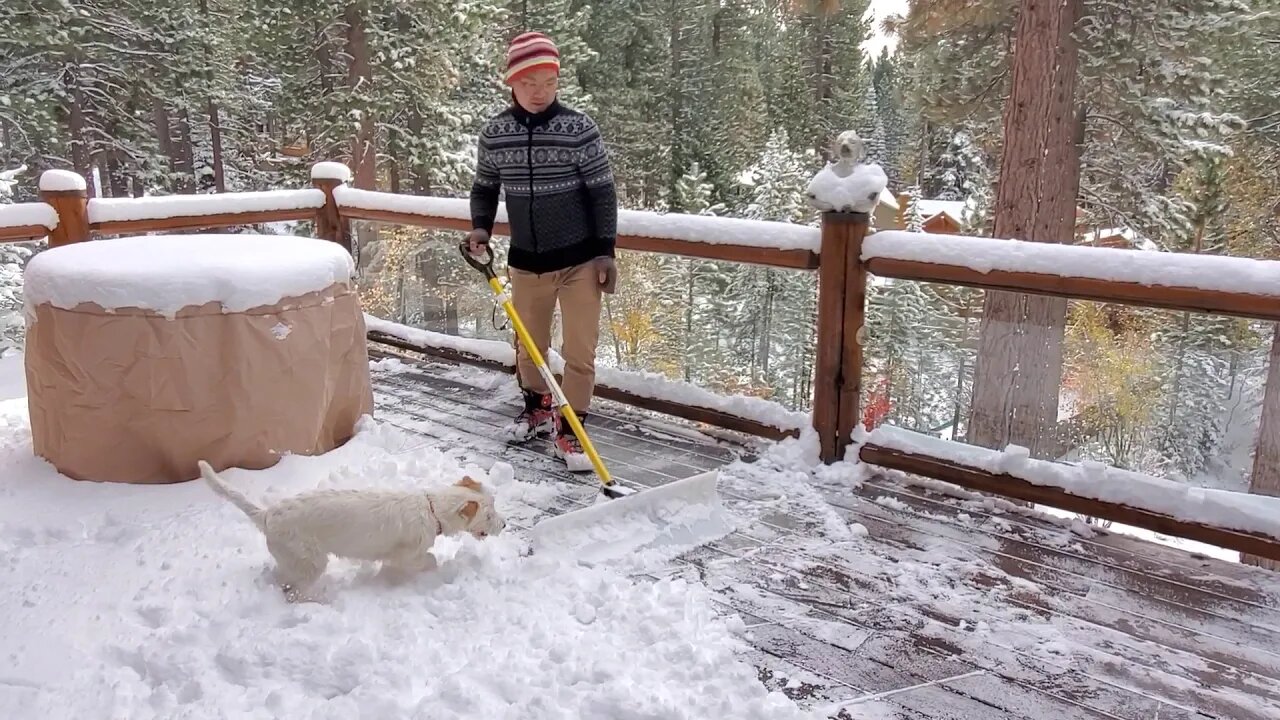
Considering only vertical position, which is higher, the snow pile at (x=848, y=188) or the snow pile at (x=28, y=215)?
the snow pile at (x=848, y=188)

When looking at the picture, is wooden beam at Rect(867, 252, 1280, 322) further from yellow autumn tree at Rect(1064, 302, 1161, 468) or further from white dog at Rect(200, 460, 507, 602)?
white dog at Rect(200, 460, 507, 602)

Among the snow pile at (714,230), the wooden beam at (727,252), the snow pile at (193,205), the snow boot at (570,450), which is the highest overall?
the snow pile at (193,205)

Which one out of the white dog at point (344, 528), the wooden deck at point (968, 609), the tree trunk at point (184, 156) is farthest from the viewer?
the tree trunk at point (184, 156)

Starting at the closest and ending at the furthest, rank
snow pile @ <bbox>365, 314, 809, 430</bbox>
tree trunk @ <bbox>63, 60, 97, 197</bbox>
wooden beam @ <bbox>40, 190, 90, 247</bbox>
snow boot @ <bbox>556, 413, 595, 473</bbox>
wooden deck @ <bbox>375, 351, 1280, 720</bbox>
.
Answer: wooden deck @ <bbox>375, 351, 1280, 720</bbox>, snow boot @ <bbox>556, 413, 595, 473</bbox>, snow pile @ <bbox>365, 314, 809, 430</bbox>, wooden beam @ <bbox>40, 190, 90, 247</bbox>, tree trunk @ <bbox>63, 60, 97, 197</bbox>

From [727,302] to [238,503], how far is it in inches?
99.1

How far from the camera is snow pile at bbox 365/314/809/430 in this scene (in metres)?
3.91

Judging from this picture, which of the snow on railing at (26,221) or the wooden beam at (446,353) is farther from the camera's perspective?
the wooden beam at (446,353)

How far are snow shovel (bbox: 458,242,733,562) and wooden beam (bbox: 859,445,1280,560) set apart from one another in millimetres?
850

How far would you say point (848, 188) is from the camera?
135 inches

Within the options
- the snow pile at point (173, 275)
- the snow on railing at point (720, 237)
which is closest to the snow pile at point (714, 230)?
the snow on railing at point (720, 237)

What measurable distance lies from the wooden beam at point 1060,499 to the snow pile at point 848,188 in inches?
41.4

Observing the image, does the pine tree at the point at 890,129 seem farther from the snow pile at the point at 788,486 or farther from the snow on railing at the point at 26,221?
the snow on railing at the point at 26,221

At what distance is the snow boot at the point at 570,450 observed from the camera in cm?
365

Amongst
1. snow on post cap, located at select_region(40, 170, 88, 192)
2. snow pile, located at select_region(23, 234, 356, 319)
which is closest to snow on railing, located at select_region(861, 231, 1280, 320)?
snow pile, located at select_region(23, 234, 356, 319)
